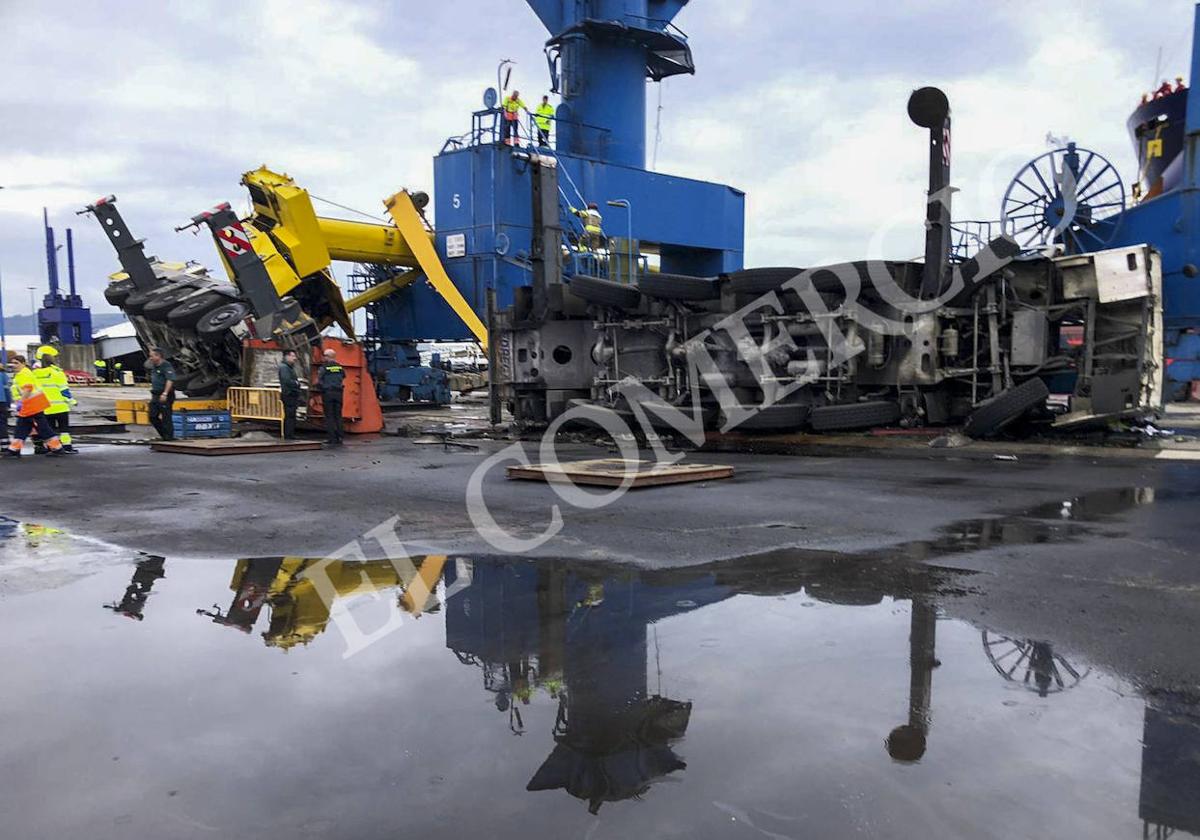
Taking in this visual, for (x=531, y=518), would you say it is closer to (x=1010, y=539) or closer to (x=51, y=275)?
(x=1010, y=539)

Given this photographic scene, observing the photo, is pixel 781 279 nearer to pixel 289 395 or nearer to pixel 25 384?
pixel 289 395

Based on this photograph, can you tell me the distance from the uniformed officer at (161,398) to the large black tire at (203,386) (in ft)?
8.67

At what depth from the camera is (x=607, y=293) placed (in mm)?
12469

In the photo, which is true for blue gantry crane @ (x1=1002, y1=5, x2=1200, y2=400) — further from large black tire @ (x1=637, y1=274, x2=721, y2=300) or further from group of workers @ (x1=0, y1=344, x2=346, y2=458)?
group of workers @ (x1=0, y1=344, x2=346, y2=458)

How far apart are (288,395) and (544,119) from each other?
9.03 metres

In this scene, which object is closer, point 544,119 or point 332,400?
point 332,400

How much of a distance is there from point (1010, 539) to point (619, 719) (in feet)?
11.7

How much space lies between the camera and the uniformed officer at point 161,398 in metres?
13.6

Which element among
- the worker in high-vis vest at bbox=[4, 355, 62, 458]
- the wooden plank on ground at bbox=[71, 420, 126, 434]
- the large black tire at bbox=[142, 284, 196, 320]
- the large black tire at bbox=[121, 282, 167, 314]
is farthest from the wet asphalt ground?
the large black tire at bbox=[121, 282, 167, 314]

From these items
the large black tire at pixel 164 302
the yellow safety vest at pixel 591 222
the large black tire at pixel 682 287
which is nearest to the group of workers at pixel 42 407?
the large black tire at pixel 164 302

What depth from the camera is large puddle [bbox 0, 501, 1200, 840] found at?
2338 millimetres

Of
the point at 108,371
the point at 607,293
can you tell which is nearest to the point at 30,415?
the point at 607,293

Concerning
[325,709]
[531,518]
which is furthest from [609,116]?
[325,709]

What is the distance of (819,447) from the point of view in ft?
37.0
